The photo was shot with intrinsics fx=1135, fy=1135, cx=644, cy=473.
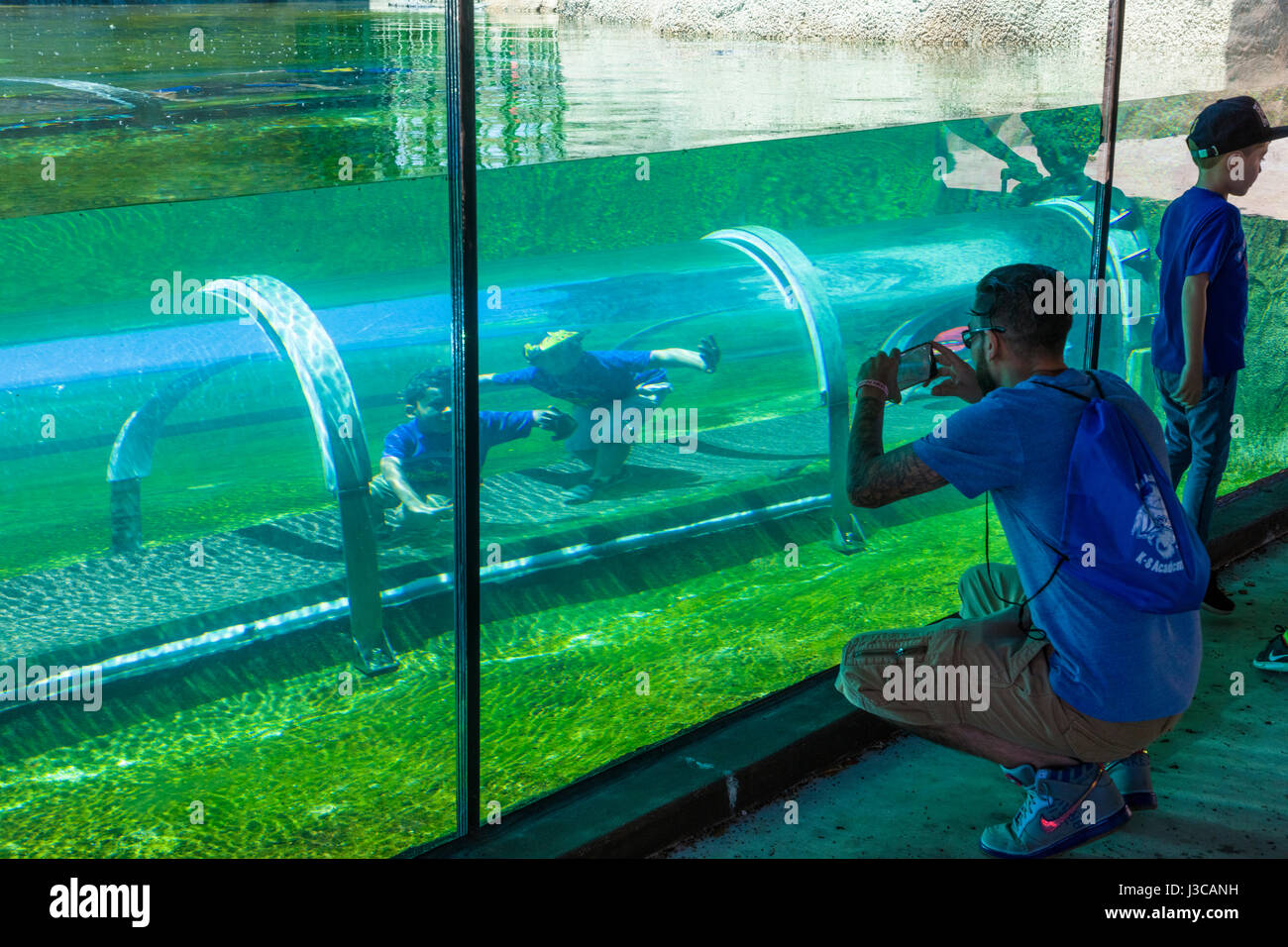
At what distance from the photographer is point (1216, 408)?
3133 millimetres

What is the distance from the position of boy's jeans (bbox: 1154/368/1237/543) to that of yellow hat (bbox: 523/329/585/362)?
1.84 m

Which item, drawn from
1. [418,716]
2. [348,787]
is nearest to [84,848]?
[348,787]

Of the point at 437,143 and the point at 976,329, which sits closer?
the point at 976,329

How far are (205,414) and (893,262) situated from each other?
365 cm

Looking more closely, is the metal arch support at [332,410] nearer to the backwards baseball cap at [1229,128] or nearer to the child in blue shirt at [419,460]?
the child in blue shirt at [419,460]

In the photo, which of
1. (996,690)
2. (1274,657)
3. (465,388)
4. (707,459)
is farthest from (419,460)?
(1274,657)

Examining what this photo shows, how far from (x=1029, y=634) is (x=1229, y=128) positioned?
1.67 meters

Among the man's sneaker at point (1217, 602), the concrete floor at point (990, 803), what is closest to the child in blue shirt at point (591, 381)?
the concrete floor at point (990, 803)

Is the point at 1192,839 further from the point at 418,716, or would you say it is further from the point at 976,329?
the point at 418,716

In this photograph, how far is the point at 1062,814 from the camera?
2.02 m

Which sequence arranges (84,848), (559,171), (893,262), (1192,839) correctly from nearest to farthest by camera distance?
(1192,839), (84,848), (893,262), (559,171)

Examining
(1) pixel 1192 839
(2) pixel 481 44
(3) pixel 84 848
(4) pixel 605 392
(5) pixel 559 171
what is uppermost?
(2) pixel 481 44

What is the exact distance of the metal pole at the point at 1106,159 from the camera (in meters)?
3.08
